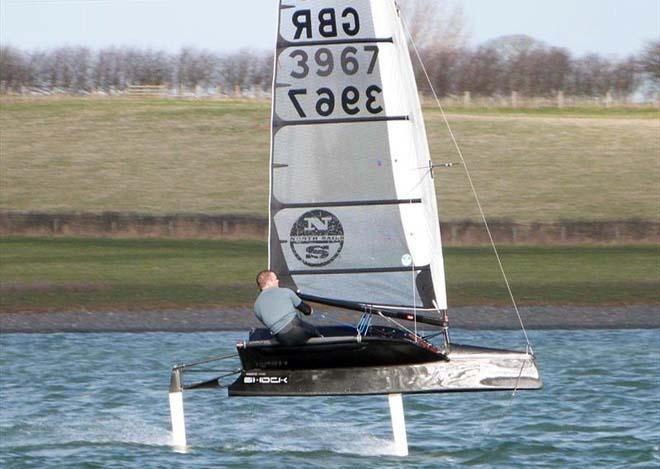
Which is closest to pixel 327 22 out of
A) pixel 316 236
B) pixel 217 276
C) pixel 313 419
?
pixel 316 236

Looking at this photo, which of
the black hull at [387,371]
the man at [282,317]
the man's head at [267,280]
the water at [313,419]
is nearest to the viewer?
the man at [282,317]

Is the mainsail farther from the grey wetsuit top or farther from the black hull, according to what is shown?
the grey wetsuit top

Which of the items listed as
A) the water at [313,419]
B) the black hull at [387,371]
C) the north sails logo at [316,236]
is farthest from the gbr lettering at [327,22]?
the water at [313,419]

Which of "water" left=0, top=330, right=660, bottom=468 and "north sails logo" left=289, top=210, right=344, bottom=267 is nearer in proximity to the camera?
"north sails logo" left=289, top=210, right=344, bottom=267

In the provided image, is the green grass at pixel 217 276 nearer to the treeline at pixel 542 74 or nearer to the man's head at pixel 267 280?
the man's head at pixel 267 280

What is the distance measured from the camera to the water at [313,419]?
19.9 metres

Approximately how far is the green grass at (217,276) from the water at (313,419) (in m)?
5.44

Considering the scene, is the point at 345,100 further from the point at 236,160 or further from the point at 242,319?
the point at 236,160

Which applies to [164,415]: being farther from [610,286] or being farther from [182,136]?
[182,136]

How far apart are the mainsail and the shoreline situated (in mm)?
14467

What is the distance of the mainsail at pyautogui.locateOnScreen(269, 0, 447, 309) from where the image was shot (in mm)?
19047

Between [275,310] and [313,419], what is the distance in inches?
249

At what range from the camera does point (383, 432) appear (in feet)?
72.5

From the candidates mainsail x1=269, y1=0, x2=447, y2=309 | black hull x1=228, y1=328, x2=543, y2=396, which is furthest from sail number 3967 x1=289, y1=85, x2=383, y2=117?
black hull x1=228, y1=328, x2=543, y2=396
